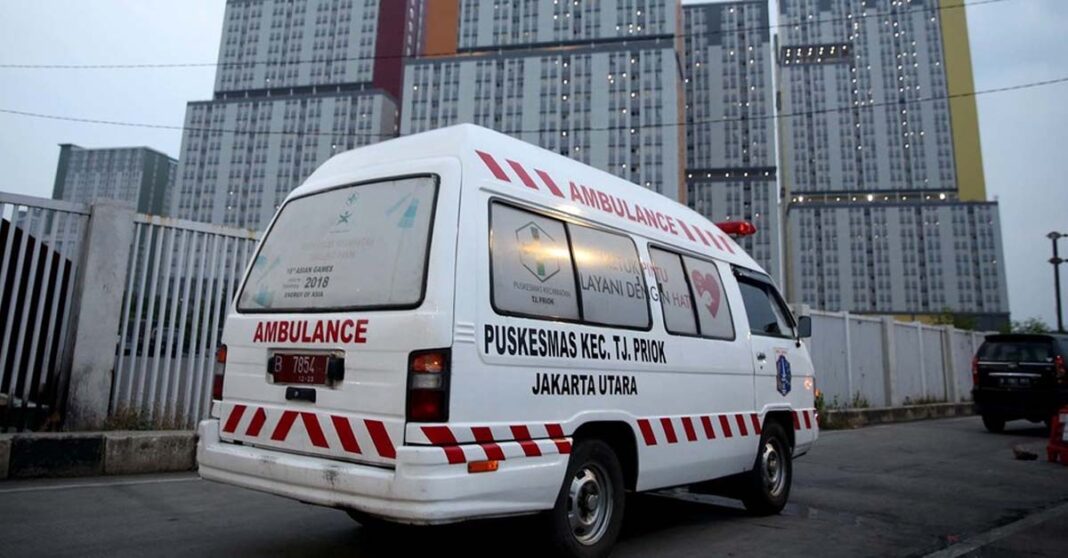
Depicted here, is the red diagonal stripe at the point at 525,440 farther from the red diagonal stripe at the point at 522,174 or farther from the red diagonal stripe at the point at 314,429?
the red diagonal stripe at the point at 522,174

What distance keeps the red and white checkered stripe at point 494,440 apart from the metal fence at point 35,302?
17.5 feet

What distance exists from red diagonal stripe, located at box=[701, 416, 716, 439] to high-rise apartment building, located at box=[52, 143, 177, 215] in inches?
5797

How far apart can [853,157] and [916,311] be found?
3291 centimetres

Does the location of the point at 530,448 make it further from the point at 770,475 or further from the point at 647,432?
the point at 770,475

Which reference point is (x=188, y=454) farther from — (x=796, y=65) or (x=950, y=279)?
(x=796, y=65)

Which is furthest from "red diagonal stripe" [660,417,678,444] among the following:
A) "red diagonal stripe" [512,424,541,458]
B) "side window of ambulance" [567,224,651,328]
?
"red diagonal stripe" [512,424,541,458]

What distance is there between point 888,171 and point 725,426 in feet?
477

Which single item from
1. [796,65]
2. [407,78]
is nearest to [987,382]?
[407,78]

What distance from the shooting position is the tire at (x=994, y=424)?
13364mm

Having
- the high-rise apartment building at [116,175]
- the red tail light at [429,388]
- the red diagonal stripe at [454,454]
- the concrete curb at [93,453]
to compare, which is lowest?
the concrete curb at [93,453]

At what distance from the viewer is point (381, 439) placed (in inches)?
124

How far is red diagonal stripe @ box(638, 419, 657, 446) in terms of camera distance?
4113 millimetres

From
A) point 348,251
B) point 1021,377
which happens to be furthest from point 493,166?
point 1021,377

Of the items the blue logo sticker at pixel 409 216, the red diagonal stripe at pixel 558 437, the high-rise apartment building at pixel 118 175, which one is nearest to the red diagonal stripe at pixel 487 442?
the red diagonal stripe at pixel 558 437
